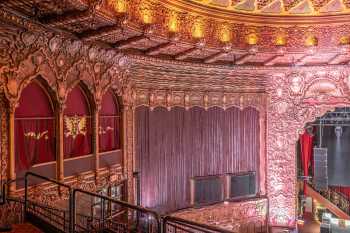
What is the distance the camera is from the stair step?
5.19m

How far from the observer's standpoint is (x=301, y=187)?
55.2 feet

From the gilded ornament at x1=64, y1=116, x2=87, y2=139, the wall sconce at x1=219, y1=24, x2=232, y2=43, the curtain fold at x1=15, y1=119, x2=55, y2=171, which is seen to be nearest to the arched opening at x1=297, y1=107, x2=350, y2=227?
the wall sconce at x1=219, y1=24, x2=232, y2=43

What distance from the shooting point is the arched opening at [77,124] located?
7.73m

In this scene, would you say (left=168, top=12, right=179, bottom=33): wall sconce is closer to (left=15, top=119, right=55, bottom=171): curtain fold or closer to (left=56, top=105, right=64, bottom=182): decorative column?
(left=56, top=105, right=64, bottom=182): decorative column

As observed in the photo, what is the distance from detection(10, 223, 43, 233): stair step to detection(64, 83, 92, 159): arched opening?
A: 89.8 inches

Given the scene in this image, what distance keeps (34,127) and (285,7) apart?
6890 mm

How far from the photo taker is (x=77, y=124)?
8016mm

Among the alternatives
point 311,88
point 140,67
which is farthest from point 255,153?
point 140,67

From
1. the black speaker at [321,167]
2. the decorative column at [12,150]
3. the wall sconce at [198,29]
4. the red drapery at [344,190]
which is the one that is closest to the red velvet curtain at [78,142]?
the decorative column at [12,150]

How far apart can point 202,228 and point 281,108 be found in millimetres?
9944

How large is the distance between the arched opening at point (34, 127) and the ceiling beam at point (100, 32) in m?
1.19

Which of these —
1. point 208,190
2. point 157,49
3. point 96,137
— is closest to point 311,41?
point 157,49

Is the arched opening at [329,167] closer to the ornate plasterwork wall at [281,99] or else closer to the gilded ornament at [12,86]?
the ornate plasterwork wall at [281,99]

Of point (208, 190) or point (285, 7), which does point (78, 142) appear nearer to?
point (208, 190)
